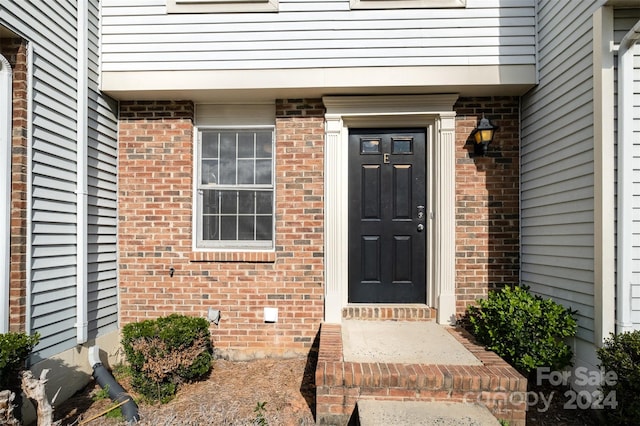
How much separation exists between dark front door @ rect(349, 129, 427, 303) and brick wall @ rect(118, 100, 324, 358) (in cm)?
44

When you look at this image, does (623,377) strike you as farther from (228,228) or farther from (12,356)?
(12,356)

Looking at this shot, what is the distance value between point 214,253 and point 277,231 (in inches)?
29.3

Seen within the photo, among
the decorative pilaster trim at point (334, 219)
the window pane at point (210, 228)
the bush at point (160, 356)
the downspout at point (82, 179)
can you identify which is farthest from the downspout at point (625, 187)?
the downspout at point (82, 179)

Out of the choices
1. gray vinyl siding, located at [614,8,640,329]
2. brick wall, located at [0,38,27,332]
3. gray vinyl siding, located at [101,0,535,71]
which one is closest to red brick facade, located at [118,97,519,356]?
gray vinyl siding, located at [101,0,535,71]

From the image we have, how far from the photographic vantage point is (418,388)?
266 centimetres

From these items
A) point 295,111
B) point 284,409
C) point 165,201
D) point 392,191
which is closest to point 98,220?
point 165,201

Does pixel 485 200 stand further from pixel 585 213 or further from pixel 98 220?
pixel 98 220

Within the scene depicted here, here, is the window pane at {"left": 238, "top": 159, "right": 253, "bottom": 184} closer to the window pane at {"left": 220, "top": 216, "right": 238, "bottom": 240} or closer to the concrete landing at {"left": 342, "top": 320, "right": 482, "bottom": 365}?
the window pane at {"left": 220, "top": 216, "right": 238, "bottom": 240}

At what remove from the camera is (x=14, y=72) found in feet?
9.73

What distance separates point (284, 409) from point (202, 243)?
82.5 inches

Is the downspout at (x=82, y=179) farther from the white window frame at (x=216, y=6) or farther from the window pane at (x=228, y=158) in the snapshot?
the window pane at (x=228, y=158)

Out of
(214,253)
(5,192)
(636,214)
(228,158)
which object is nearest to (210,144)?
(228,158)

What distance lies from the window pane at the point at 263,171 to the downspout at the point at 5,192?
223 centimetres

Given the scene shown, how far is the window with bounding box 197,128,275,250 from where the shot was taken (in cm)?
425
